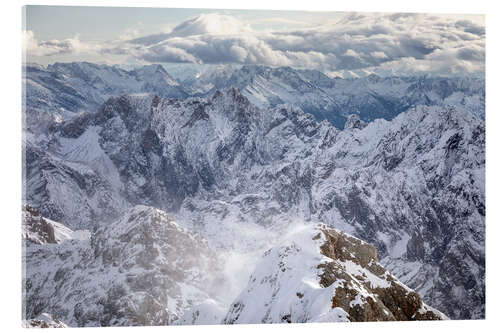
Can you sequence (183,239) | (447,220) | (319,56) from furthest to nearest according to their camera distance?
(183,239)
(447,220)
(319,56)

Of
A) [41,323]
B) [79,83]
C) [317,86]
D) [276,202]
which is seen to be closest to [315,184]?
[276,202]

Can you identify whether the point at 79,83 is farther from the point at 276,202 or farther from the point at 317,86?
the point at 276,202

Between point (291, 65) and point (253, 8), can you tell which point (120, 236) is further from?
point (253, 8)

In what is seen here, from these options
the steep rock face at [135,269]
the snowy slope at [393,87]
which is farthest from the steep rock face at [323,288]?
the steep rock face at [135,269]

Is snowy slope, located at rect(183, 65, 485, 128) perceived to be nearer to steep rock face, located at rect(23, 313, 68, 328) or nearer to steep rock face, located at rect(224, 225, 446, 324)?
steep rock face, located at rect(224, 225, 446, 324)

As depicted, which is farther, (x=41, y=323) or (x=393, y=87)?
(x=393, y=87)
